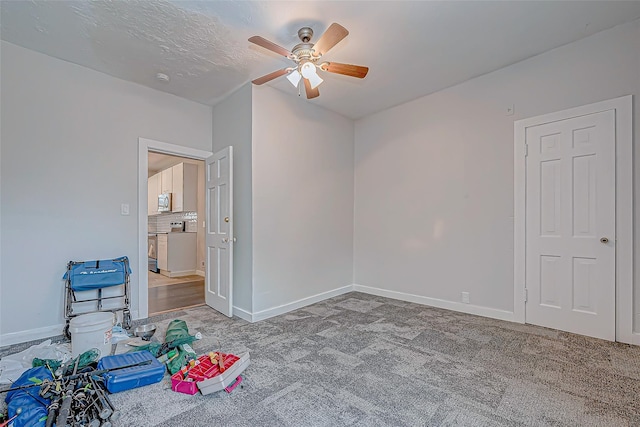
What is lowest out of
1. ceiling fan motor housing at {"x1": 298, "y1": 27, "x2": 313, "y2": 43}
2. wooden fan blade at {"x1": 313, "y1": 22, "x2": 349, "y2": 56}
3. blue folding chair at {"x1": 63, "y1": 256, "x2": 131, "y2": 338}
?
blue folding chair at {"x1": 63, "y1": 256, "x2": 131, "y2": 338}

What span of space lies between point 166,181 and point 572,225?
24.4 ft

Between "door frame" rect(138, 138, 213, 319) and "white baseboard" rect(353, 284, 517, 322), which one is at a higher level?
"door frame" rect(138, 138, 213, 319)

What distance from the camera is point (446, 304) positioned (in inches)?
147

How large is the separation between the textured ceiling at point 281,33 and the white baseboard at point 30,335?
8.89 feet

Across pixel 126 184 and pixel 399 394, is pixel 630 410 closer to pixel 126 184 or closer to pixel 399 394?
pixel 399 394

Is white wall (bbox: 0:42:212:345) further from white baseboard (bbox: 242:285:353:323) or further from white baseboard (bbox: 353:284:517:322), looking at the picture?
white baseboard (bbox: 353:284:517:322)

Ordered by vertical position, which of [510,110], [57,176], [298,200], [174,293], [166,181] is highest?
[510,110]

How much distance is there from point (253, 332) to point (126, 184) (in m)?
2.24

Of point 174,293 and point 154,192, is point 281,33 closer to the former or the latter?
point 174,293

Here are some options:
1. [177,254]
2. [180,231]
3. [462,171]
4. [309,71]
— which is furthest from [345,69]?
[180,231]

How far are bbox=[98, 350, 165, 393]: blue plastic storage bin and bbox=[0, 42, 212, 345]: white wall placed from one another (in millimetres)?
1431

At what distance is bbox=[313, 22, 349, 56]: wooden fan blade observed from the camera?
6.67 feet

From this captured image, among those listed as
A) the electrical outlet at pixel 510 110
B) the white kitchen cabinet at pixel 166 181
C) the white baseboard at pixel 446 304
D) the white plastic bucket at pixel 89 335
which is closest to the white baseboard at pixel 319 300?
the white baseboard at pixel 446 304

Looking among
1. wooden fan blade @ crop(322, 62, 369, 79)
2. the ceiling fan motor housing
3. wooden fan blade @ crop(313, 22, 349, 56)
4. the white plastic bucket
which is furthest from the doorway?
wooden fan blade @ crop(313, 22, 349, 56)
